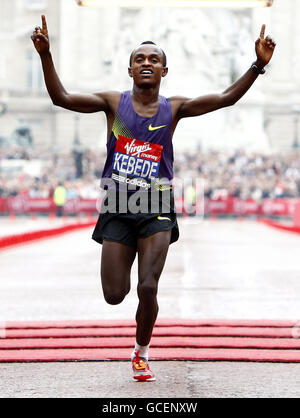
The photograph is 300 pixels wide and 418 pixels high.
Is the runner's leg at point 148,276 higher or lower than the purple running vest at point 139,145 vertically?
lower

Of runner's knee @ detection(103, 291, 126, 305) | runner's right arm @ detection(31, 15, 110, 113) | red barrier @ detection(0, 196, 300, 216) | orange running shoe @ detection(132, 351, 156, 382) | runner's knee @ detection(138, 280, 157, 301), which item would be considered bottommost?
red barrier @ detection(0, 196, 300, 216)

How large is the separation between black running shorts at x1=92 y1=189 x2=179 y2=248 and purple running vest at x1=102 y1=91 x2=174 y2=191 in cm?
22

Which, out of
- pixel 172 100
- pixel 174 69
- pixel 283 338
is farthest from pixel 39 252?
pixel 174 69

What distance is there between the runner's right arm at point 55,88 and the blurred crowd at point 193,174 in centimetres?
3324

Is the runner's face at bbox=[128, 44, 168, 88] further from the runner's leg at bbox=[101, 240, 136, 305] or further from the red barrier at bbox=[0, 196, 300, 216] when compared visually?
the red barrier at bbox=[0, 196, 300, 216]

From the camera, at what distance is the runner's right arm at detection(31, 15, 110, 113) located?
227 inches

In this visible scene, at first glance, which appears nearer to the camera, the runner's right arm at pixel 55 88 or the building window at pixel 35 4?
the runner's right arm at pixel 55 88

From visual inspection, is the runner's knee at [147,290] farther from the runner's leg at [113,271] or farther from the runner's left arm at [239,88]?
the runner's left arm at [239,88]

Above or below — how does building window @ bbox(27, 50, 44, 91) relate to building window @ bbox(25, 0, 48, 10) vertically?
below

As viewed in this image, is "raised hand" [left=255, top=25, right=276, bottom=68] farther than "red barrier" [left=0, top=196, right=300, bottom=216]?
No

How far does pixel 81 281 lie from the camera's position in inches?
507

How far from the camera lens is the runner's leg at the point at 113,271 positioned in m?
5.83

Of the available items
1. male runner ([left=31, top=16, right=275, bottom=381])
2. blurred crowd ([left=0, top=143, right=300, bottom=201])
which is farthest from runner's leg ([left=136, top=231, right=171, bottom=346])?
blurred crowd ([left=0, top=143, right=300, bottom=201])

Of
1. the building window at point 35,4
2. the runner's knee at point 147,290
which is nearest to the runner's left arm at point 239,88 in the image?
the runner's knee at point 147,290
